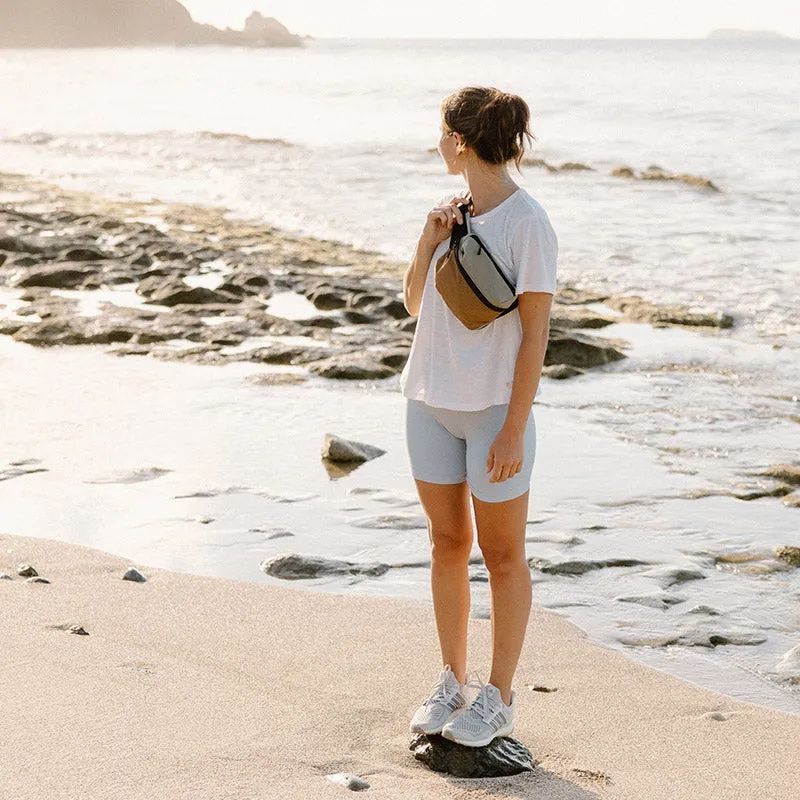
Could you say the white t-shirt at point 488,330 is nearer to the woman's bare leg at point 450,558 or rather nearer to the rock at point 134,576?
the woman's bare leg at point 450,558

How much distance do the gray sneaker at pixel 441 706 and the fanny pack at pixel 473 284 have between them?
3.58 feet

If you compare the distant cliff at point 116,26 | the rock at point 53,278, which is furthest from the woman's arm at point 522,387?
the distant cliff at point 116,26

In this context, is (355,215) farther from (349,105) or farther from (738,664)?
(349,105)

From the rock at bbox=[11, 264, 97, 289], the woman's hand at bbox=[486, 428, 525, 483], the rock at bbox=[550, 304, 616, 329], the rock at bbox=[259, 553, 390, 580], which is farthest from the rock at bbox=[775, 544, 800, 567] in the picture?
the rock at bbox=[11, 264, 97, 289]

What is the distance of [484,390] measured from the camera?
333 centimetres

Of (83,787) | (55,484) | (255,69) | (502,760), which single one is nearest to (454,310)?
(502,760)

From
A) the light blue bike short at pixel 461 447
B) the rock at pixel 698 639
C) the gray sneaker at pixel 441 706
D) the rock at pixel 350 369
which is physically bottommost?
the rock at pixel 698 639

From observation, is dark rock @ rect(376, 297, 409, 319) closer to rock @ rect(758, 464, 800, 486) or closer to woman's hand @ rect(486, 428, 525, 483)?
rock @ rect(758, 464, 800, 486)

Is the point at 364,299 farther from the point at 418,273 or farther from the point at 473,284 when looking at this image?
the point at 473,284

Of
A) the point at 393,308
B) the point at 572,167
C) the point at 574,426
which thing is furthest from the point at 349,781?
the point at 572,167

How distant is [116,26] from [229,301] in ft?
614

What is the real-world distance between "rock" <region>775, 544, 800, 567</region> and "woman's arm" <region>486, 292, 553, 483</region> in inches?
108

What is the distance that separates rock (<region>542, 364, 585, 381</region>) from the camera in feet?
30.2

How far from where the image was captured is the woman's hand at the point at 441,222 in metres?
3.33
